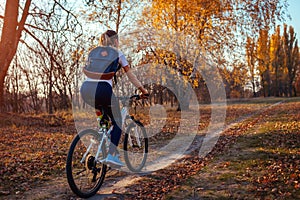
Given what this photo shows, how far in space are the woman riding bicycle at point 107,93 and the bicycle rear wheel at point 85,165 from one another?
23 cm

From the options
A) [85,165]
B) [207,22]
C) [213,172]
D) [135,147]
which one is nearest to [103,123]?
[85,165]

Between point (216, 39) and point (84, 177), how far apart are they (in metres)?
15.2

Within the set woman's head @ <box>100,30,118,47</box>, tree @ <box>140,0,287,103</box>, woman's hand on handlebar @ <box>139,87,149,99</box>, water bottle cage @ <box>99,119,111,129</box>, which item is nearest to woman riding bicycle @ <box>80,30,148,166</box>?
woman's head @ <box>100,30,118,47</box>

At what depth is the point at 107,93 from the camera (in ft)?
13.8

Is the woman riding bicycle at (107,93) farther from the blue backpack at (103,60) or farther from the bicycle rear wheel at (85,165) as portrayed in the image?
the bicycle rear wheel at (85,165)

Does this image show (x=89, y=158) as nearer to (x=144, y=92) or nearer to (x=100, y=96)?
(x=100, y=96)

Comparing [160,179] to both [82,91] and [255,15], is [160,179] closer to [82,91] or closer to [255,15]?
[82,91]

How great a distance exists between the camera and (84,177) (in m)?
4.12

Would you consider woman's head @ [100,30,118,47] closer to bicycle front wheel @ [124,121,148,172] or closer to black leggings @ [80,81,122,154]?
black leggings @ [80,81,122,154]

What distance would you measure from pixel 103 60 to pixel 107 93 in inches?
18.4

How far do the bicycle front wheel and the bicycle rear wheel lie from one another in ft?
2.77

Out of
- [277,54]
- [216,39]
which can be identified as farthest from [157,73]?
[277,54]

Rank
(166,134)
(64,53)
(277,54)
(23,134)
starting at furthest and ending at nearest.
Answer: (277,54) → (64,53) → (23,134) → (166,134)

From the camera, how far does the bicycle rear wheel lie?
3.86 meters
